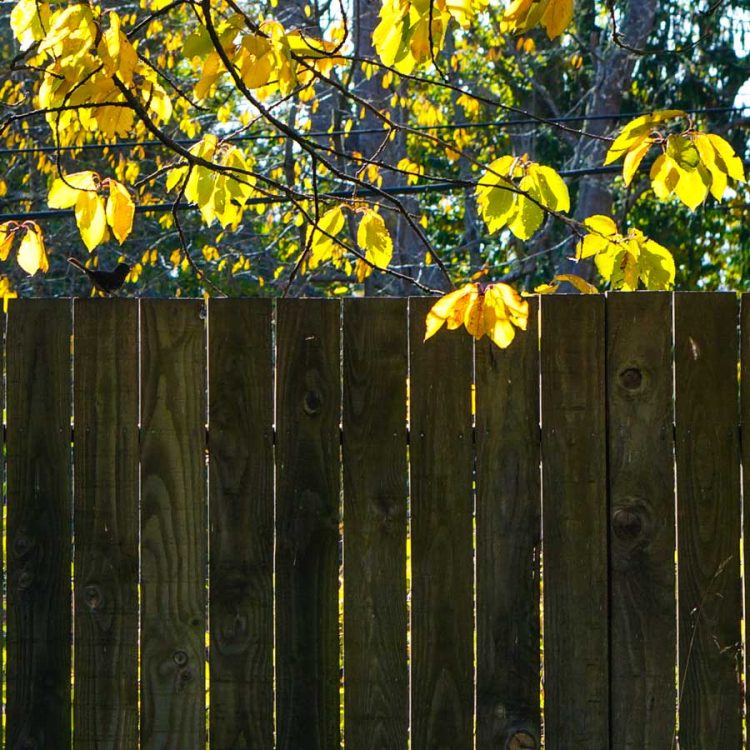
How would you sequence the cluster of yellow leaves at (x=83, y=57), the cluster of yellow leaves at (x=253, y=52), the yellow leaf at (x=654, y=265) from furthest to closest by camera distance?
the yellow leaf at (x=654, y=265)
the cluster of yellow leaves at (x=253, y=52)
the cluster of yellow leaves at (x=83, y=57)

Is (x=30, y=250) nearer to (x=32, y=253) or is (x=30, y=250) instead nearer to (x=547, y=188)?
(x=32, y=253)

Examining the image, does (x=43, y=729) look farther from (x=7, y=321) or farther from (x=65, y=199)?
(x=65, y=199)

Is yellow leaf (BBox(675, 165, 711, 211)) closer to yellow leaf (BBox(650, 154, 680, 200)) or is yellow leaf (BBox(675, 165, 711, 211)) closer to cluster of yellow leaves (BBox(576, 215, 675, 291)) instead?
yellow leaf (BBox(650, 154, 680, 200))

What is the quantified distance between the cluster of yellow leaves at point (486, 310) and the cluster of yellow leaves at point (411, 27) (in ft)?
2.13

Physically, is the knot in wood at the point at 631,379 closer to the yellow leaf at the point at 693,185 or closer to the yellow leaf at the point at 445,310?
the yellow leaf at the point at 693,185

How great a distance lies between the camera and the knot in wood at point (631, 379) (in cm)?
284

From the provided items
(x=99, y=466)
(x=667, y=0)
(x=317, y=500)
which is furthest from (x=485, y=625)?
(x=667, y=0)

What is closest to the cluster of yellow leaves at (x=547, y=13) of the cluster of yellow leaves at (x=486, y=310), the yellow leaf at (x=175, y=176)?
the cluster of yellow leaves at (x=486, y=310)

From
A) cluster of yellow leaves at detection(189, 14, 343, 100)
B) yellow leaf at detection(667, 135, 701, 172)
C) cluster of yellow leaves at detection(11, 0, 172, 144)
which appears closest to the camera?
cluster of yellow leaves at detection(11, 0, 172, 144)

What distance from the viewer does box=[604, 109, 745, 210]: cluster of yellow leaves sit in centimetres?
267

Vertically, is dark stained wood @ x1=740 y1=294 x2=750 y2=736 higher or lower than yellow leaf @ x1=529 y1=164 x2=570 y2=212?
lower

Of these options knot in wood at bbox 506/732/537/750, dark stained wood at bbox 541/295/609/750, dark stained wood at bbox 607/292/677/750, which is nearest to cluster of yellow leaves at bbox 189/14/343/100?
dark stained wood at bbox 541/295/609/750

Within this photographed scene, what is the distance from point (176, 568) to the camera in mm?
2857

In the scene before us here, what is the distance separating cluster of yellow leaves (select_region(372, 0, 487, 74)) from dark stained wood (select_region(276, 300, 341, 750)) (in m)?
0.63
